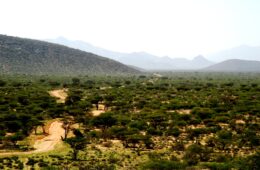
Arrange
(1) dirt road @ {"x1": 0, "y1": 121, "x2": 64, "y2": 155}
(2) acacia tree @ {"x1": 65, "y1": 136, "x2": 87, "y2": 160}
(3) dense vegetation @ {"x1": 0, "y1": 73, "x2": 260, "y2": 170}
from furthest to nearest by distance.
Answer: (1) dirt road @ {"x1": 0, "y1": 121, "x2": 64, "y2": 155} < (2) acacia tree @ {"x1": 65, "y1": 136, "x2": 87, "y2": 160} < (3) dense vegetation @ {"x1": 0, "y1": 73, "x2": 260, "y2": 170}

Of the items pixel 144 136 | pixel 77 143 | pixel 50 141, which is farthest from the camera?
pixel 50 141

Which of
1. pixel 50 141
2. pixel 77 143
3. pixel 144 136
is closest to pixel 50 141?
pixel 50 141

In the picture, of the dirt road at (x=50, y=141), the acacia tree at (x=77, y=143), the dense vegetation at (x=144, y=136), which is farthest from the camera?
the dirt road at (x=50, y=141)

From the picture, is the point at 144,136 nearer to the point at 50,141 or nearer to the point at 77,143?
the point at 77,143

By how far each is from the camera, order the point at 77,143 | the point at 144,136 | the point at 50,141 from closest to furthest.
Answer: the point at 77,143
the point at 144,136
the point at 50,141

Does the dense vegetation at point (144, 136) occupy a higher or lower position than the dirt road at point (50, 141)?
higher

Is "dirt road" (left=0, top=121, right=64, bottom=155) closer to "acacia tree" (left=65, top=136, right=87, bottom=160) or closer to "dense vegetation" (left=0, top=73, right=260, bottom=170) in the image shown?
"dense vegetation" (left=0, top=73, right=260, bottom=170)

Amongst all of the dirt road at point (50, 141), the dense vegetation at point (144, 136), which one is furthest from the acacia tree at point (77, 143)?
the dirt road at point (50, 141)

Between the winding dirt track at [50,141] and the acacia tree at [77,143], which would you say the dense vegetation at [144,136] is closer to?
the acacia tree at [77,143]

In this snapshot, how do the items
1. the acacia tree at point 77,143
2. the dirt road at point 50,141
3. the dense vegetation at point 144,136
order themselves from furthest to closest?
the dirt road at point 50,141
the acacia tree at point 77,143
the dense vegetation at point 144,136

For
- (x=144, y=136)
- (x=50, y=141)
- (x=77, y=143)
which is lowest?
(x=50, y=141)

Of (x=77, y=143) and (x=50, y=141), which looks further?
(x=50, y=141)

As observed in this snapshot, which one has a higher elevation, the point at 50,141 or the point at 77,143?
the point at 77,143

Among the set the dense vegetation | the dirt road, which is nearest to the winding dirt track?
the dirt road
